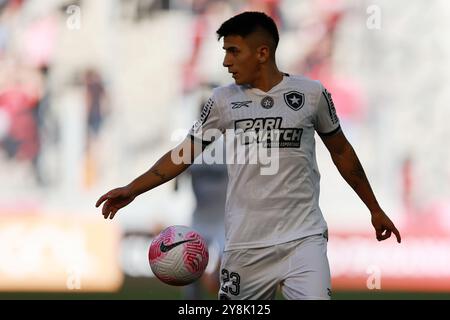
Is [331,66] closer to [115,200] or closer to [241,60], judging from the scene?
[241,60]

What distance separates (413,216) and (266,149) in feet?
29.7

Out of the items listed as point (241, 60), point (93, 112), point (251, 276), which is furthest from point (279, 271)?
point (93, 112)

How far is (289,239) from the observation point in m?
6.79

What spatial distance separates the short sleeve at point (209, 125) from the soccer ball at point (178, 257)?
67 cm

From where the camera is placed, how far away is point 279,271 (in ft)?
22.3

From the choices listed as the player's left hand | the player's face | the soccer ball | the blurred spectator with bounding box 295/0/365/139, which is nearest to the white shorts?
the soccer ball

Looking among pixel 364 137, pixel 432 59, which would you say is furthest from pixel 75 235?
pixel 432 59

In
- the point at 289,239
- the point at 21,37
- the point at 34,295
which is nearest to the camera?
the point at 289,239

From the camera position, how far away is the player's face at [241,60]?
696 centimetres

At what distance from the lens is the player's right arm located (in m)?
7.02

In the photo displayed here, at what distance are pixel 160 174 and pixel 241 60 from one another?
0.94m

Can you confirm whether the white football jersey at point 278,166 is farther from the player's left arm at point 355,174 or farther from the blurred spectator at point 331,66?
the blurred spectator at point 331,66

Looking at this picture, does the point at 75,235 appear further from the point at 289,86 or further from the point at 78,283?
the point at 289,86

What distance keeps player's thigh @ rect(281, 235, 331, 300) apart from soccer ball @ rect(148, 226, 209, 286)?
57 cm
